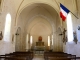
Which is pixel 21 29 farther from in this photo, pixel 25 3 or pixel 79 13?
pixel 79 13

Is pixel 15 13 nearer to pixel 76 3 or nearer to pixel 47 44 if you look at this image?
pixel 76 3

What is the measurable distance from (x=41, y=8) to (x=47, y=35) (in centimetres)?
1161

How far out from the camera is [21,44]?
62.1 ft

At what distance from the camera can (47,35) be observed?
96.3 feet

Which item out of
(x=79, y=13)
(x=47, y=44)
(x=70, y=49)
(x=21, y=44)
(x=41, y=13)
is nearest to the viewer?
(x=79, y=13)

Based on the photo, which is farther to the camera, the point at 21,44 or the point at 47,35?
the point at 47,35

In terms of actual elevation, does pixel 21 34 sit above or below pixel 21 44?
above

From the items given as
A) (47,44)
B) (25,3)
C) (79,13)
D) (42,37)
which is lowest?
(47,44)

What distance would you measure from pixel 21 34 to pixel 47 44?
38.9ft

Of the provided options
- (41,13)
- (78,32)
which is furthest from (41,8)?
(78,32)

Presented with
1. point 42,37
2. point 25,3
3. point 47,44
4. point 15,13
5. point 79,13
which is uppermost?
point 25,3

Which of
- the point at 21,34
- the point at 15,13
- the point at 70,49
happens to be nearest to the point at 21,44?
the point at 21,34

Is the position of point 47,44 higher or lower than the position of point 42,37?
lower

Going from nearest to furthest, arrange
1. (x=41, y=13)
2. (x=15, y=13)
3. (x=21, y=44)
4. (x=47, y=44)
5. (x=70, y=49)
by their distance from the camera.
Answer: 1. (x=70, y=49)
2. (x=15, y=13)
3. (x=21, y=44)
4. (x=41, y=13)
5. (x=47, y=44)
